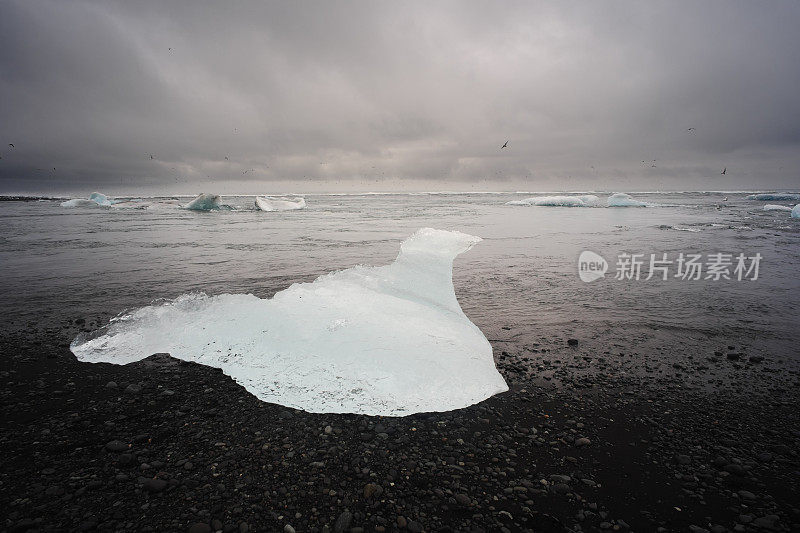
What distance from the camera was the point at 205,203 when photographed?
3075 centimetres

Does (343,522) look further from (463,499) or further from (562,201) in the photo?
(562,201)

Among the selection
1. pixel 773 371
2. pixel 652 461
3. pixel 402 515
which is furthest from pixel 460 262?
pixel 402 515

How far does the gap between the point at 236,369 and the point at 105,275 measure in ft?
21.2

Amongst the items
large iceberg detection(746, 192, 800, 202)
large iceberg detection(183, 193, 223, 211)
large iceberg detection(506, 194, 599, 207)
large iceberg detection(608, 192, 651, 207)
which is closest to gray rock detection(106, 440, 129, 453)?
large iceberg detection(183, 193, 223, 211)

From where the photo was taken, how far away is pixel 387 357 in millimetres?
3953

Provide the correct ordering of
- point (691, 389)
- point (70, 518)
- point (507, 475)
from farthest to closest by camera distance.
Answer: point (691, 389)
point (507, 475)
point (70, 518)

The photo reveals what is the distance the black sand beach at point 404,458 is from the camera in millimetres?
2170

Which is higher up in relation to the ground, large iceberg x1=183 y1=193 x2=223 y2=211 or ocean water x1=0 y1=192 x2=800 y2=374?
large iceberg x1=183 y1=193 x2=223 y2=211

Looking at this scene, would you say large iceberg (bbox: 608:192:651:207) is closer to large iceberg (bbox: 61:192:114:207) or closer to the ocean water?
the ocean water

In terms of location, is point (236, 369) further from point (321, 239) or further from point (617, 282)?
point (321, 239)

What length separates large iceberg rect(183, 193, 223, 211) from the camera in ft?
98.6

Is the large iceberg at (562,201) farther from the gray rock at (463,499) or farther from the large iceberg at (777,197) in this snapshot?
the gray rock at (463,499)

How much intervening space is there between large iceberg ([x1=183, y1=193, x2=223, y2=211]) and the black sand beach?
29.5 metres

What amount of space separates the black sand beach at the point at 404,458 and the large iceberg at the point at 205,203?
29.5m
